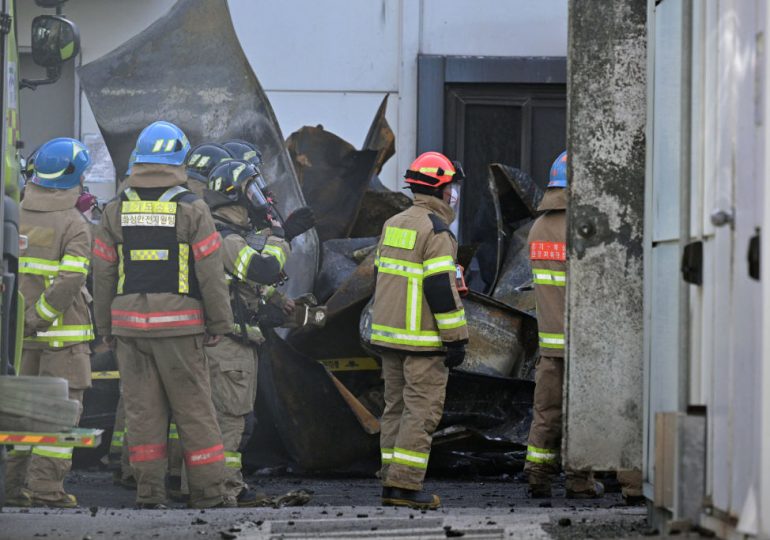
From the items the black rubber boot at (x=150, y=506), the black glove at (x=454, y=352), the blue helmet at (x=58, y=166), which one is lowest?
the black rubber boot at (x=150, y=506)

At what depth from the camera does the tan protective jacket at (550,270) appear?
26.3 ft

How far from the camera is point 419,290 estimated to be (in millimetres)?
7359

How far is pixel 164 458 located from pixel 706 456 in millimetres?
3654

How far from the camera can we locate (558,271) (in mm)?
8062

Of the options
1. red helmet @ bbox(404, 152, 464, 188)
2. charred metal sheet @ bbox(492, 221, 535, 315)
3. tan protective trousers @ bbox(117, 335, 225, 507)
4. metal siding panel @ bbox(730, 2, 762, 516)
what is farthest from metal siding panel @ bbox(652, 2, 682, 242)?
charred metal sheet @ bbox(492, 221, 535, 315)

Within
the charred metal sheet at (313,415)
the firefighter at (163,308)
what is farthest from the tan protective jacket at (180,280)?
the charred metal sheet at (313,415)

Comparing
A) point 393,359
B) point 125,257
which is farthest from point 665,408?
point 125,257

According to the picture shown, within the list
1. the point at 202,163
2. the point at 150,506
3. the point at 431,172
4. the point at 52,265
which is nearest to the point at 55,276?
the point at 52,265

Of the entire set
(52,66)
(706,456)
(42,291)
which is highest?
(52,66)

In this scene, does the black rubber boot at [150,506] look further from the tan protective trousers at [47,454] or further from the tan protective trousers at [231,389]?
the tan protective trousers at [231,389]

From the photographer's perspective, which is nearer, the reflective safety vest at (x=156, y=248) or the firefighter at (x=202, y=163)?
the reflective safety vest at (x=156, y=248)

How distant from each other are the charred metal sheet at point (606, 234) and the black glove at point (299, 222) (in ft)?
11.0

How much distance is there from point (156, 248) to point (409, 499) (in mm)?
1744

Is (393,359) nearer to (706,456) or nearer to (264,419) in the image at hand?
(264,419)
